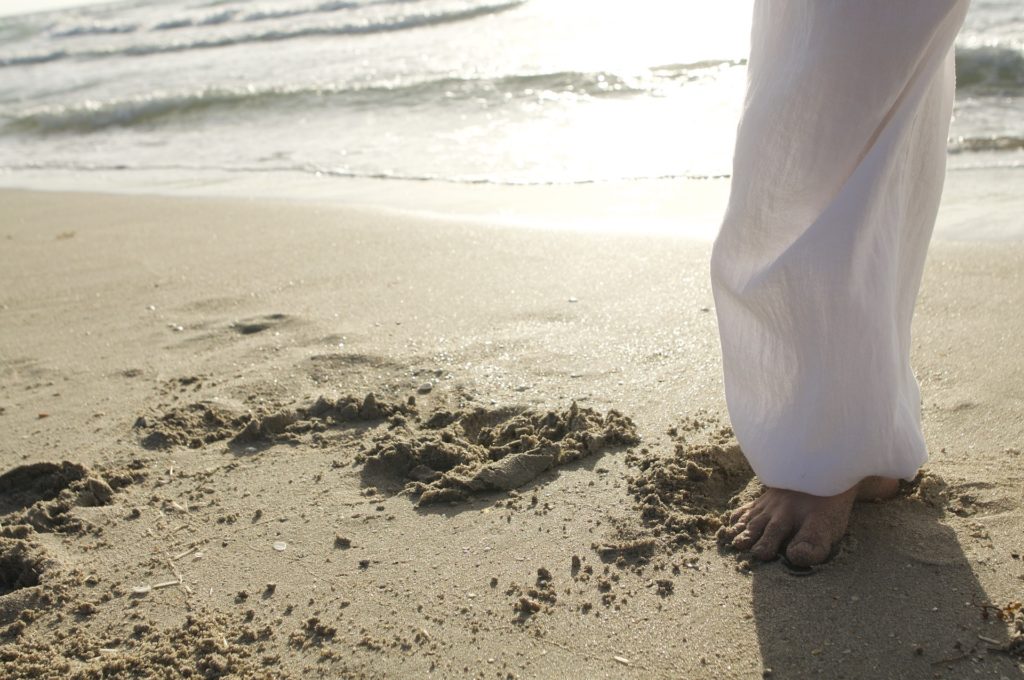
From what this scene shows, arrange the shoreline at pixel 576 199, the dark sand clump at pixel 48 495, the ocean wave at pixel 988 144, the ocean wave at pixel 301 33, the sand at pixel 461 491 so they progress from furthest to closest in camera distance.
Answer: the ocean wave at pixel 301 33 → the ocean wave at pixel 988 144 → the shoreline at pixel 576 199 → the dark sand clump at pixel 48 495 → the sand at pixel 461 491

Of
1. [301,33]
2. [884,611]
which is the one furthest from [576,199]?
[301,33]

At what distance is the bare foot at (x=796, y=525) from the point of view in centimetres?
166

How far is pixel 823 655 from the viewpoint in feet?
4.77

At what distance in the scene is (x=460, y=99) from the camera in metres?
7.59

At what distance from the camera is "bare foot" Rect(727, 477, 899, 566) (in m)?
1.66

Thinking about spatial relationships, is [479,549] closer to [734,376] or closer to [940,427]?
[734,376]

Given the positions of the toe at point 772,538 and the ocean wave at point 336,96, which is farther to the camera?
the ocean wave at point 336,96

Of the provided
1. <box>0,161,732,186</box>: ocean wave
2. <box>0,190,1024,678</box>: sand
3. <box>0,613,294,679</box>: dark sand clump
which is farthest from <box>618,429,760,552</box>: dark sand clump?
<box>0,161,732,186</box>: ocean wave

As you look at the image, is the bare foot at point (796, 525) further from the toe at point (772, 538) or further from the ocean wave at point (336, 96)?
the ocean wave at point (336, 96)

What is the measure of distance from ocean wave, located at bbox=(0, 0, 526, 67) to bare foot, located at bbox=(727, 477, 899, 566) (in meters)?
11.7

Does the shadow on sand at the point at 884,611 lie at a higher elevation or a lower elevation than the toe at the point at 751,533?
lower

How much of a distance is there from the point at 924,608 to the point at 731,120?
4.78 m

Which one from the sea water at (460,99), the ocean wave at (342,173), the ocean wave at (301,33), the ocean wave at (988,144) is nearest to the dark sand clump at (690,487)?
the ocean wave at (342,173)

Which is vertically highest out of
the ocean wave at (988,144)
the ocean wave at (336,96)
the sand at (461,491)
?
the ocean wave at (336,96)
